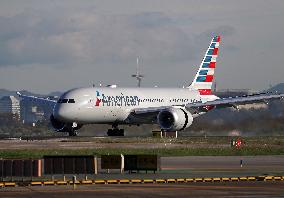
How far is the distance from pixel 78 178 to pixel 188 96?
61.3 metres

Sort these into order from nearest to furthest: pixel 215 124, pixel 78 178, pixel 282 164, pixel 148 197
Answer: pixel 148 197 → pixel 78 178 → pixel 282 164 → pixel 215 124

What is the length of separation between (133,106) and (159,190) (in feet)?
202

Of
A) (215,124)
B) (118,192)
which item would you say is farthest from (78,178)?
(215,124)

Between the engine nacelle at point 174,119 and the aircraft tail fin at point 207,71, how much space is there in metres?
13.8

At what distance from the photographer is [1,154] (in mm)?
63812

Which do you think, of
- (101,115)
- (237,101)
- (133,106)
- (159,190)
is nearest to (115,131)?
(133,106)

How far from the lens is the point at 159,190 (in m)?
38.5

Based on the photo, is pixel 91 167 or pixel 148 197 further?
pixel 91 167

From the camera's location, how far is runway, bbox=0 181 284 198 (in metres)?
36.4

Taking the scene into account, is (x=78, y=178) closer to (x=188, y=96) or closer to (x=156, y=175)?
(x=156, y=175)

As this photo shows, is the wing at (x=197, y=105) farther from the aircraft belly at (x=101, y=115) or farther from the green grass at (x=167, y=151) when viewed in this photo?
the green grass at (x=167, y=151)

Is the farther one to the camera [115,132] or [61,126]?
[115,132]

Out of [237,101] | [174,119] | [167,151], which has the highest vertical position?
[237,101]

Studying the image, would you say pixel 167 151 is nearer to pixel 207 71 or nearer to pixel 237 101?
pixel 237 101
